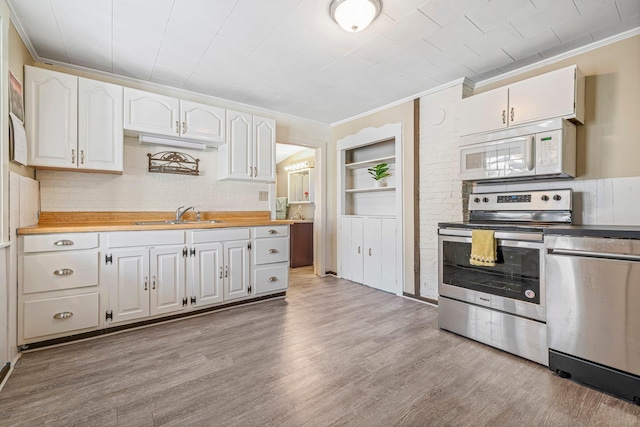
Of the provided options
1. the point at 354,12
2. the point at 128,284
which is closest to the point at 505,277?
→ the point at 354,12

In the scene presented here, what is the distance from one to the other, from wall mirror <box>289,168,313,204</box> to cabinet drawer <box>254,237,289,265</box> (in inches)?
98.2

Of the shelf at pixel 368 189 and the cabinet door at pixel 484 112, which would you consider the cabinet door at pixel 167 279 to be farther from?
the cabinet door at pixel 484 112

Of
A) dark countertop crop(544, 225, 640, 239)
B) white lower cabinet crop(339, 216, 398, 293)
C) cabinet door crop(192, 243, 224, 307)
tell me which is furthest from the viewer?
white lower cabinet crop(339, 216, 398, 293)

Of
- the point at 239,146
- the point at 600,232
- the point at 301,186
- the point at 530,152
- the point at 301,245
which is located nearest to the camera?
the point at 600,232

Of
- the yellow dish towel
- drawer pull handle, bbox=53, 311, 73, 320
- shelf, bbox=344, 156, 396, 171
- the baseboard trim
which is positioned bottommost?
the baseboard trim

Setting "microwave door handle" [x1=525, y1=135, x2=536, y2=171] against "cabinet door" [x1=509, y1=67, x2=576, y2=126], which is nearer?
"cabinet door" [x1=509, y1=67, x2=576, y2=126]

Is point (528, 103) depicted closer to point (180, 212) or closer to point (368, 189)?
point (368, 189)

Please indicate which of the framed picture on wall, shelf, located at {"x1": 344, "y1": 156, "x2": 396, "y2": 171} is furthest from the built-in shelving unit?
the framed picture on wall

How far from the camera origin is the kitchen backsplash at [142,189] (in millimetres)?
2877

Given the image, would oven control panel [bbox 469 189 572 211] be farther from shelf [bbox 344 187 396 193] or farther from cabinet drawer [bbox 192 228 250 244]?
cabinet drawer [bbox 192 228 250 244]

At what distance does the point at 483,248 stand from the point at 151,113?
3.35 m

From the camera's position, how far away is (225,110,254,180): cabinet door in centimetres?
356

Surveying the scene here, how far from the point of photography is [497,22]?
223 cm

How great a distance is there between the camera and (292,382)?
1.90 meters
